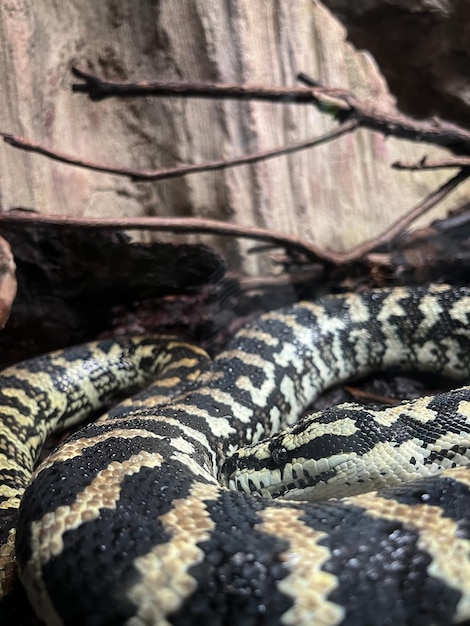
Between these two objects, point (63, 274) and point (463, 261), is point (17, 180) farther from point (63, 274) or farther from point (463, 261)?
point (463, 261)

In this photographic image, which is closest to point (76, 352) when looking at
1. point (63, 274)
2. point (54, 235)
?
point (63, 274)

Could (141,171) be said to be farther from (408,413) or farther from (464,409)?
(464,409)

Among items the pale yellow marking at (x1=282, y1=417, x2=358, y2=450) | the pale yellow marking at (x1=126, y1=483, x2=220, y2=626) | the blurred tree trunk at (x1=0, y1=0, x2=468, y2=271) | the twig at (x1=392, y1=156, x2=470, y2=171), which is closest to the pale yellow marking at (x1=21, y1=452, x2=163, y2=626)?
the pale yellow marking at (x1=126, y1=483, x2=220, y2=626)

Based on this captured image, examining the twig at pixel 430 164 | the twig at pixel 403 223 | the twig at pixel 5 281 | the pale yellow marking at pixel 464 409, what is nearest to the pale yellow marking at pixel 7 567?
the twig at pixel 5 281

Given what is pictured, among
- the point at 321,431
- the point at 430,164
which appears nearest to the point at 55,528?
the point at 321,431

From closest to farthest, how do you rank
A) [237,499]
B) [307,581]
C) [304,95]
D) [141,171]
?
[307,581] → [237,499] → [141,171] → [304,95]

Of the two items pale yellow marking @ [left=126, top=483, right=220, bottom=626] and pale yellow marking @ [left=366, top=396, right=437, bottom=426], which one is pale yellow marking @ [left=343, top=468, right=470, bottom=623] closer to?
pale yellow marking @ [left=126, top=483, right=220, bottom=626]
